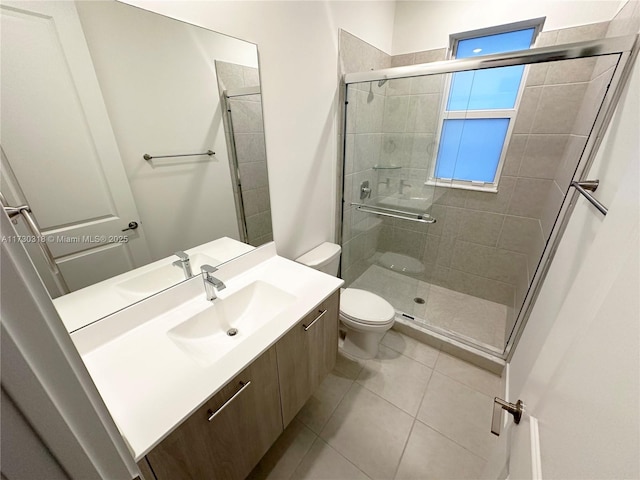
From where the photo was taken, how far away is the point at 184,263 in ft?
3.67

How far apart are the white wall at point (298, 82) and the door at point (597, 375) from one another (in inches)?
50.3

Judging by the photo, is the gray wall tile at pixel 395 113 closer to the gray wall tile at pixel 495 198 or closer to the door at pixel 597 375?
the gray wall tile at pixel 495 198

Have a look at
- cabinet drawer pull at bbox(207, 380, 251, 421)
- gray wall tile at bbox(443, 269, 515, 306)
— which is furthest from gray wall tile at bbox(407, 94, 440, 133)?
cabinet drawer pull at bbox(207, 380, 251, 421)

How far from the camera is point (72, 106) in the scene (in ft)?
2.51

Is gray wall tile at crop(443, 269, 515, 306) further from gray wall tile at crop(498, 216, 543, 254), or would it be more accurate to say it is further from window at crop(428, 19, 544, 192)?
window at crop(428, 19, 544, 192)

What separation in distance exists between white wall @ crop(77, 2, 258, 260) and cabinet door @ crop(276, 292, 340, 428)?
2.01ft

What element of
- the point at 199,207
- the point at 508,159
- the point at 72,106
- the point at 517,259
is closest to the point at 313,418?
the point at 199,207

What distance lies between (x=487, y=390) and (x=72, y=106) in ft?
7.84

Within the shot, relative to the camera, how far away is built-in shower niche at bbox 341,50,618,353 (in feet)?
5.76

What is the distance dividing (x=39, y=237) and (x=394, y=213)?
2049mm

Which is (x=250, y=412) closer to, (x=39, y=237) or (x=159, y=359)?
(x=159, y=359)

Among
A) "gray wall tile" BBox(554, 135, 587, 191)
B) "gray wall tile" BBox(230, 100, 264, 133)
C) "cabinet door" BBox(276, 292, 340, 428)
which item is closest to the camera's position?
"cabinet door" BBox(276, 292, 340, 428)

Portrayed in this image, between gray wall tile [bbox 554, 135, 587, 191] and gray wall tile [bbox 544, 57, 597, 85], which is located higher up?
gray wall tile [bbox 544, 57, 597, 85]

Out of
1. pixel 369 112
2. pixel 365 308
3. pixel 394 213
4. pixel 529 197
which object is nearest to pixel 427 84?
pixel 369 112
